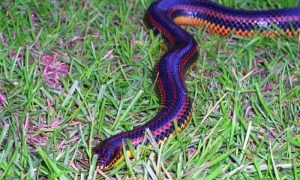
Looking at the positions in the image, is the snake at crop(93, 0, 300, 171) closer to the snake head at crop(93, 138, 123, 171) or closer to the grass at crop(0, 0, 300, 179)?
the snake head at crop(93, 138, 123, 171)

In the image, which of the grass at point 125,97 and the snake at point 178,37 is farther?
the snake at point 178,37

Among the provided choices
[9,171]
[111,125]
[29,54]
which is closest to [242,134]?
[111,125]

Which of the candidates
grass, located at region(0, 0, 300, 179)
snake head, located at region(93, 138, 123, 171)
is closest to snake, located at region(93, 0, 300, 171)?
snake head, located at region(93, 138, 123, 171)

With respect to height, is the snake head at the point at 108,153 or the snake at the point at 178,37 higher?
the snake at the point at 178,37

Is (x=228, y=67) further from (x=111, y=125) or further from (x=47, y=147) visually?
(x=47, y=147)

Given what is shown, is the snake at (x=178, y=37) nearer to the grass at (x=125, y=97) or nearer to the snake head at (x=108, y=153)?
the snake head at (x=108, y=153)

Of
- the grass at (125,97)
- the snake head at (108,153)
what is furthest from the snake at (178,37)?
the grass at (125,97)
